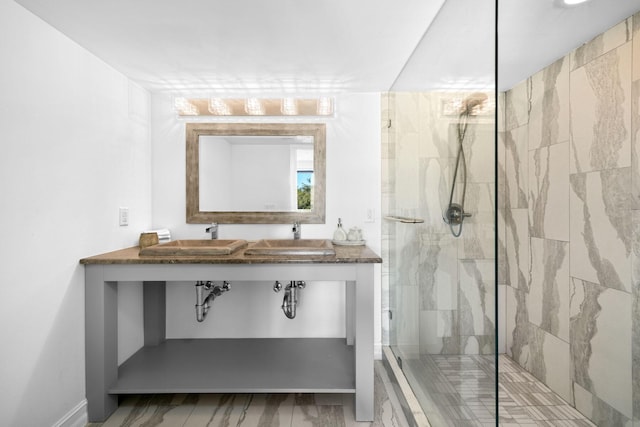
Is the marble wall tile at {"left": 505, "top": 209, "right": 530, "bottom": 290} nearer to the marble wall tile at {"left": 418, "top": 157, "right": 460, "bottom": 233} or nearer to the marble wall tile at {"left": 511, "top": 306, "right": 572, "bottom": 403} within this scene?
the marble wall tile at {"left": 511, "top": 306, "right": 572, "bottom": 403}

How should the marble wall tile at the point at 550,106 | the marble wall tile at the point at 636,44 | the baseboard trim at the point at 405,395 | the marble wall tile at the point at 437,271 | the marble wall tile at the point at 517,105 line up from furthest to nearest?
the marble wall tile at the point at 517,105 → the marble wall tile at the point at 550,106 → the baseboard trim at the point at 405,395 → the marble wall tile at the point at 636,44 → the marble wall tile at the point at 437,271

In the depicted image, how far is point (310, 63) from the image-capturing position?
2098mm

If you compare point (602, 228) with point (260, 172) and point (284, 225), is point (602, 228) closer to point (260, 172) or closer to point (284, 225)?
point (284, 225)

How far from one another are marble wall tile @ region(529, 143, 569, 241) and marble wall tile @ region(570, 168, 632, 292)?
3.1 inches

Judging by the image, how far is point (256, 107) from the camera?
2.59 meters

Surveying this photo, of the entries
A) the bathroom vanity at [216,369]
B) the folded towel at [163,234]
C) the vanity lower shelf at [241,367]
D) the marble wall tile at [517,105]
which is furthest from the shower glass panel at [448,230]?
the folded towel at [163,234]

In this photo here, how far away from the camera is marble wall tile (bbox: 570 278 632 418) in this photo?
5.37 ft

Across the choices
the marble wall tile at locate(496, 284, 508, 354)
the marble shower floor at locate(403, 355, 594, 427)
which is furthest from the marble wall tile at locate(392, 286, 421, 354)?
the marble wall tile at locate(496, 284, 508, 354)

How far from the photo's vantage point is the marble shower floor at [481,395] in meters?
1.17

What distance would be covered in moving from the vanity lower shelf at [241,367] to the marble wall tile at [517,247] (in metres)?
1.31

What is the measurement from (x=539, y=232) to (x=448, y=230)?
125 centimetres

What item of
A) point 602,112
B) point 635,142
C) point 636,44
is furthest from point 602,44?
point 635,142

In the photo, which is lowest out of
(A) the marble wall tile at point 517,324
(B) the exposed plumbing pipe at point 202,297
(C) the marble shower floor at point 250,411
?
(C) the marble shower floor at point 250,411

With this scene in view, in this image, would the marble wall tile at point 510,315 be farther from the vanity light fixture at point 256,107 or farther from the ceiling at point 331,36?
the vanity light fixture at point 256,107
